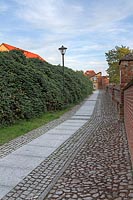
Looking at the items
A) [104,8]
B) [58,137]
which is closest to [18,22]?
[104,8]

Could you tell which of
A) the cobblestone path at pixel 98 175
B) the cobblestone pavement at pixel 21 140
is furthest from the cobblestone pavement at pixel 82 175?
the cobblestone pavement at pixel 21 140

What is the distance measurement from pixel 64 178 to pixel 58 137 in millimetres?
3284

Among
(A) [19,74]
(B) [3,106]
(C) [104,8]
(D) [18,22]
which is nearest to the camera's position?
(B) [3,106]

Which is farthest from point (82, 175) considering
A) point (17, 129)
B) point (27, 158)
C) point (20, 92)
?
point (20, 92)

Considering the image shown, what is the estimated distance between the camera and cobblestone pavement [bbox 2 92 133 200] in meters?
3.64

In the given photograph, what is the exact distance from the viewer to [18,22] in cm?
1448

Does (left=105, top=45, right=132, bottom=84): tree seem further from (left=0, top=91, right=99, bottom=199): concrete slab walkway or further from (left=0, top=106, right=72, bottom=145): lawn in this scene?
(left=0, top=91, right=99, bottom=199): concrete slab walkway

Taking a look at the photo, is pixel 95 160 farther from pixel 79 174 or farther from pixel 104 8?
pixel 104 8

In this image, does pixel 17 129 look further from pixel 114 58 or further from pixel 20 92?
pixel 114 58

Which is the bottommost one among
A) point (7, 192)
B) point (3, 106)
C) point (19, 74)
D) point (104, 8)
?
point (7, 192)

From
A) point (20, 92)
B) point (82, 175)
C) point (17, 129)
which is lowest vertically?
point (82, 175)

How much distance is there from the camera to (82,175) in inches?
173

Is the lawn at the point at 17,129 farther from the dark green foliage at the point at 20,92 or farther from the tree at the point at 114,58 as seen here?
the tree at the point at 114,58

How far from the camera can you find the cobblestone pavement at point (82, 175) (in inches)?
143
